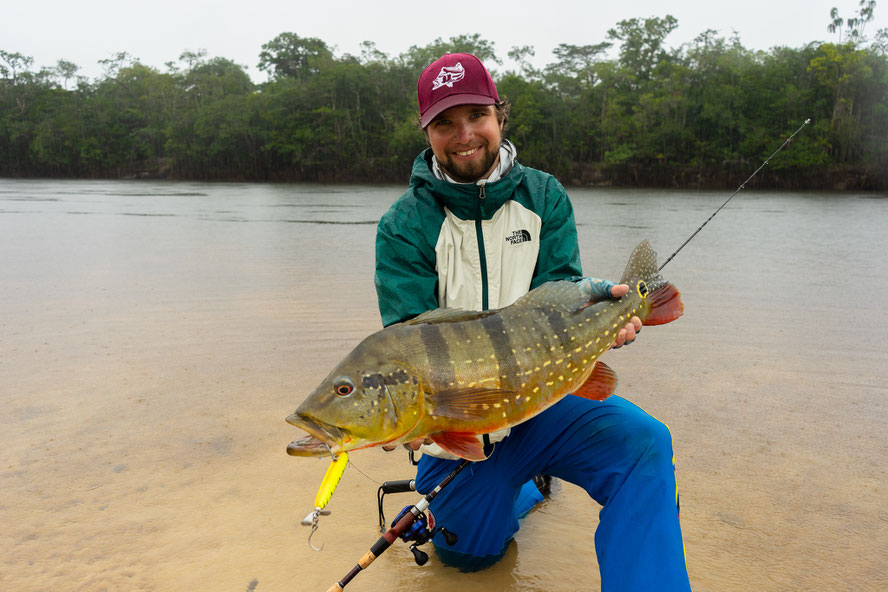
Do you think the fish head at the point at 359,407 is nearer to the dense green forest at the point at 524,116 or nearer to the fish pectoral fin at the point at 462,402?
the fish pectoral fin at the point at 462,402

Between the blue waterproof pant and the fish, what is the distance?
28 centimetres

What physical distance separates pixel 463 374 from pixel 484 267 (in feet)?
3.53

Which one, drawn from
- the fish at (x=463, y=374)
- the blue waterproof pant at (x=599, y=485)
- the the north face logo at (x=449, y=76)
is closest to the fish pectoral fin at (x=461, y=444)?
the fish at (x=463, y=374)

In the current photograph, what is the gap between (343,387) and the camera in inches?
91.0

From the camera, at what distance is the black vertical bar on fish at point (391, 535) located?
2.71 metres

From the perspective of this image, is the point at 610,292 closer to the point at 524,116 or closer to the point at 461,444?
the point at 461,444

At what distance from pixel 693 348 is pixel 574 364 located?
4.72 meters

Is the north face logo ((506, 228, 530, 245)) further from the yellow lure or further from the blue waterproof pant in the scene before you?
the yellow lure

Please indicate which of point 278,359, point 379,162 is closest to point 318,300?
point 278,359

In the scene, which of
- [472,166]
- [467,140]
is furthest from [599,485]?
[467,140]

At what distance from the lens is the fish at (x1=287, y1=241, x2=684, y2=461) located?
231 cm

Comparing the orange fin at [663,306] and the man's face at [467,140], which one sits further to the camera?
the man's face at [467,140]

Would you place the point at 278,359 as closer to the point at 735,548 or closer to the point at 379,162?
the point at 735,548

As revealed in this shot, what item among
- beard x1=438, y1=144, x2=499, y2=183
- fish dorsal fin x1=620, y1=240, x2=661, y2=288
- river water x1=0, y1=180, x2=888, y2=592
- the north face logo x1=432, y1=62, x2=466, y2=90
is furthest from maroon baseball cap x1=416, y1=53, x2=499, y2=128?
river water x1=0, y1=180, x2=888, y2=592
